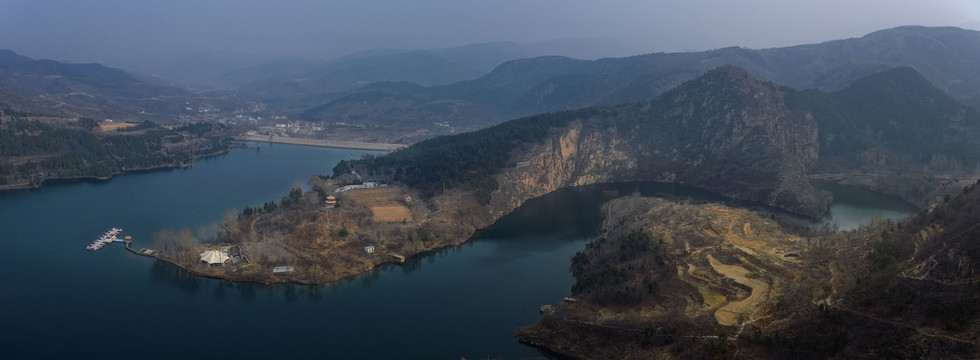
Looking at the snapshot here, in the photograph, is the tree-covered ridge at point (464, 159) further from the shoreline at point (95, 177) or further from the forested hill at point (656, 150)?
the shoreline at point (95, 177)

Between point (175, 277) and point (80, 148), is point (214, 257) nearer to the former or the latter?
point (175, 277)

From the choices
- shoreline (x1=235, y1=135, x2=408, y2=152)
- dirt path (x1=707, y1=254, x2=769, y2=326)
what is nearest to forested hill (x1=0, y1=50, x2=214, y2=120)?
shoreline (x1=235, y1=135, x2=408, y2=152)

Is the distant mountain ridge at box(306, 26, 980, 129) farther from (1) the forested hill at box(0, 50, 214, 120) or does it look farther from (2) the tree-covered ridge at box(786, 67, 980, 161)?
(1) the forested hill at box(0, 50, 214, 120)

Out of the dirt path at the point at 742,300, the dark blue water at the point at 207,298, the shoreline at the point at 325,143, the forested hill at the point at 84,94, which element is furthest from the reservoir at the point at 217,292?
the forested hill at the point at 84,94

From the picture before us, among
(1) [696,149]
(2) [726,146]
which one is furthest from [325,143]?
(2) [726,146]

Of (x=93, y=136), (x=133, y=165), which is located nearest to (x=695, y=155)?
(x=133, y=165)
